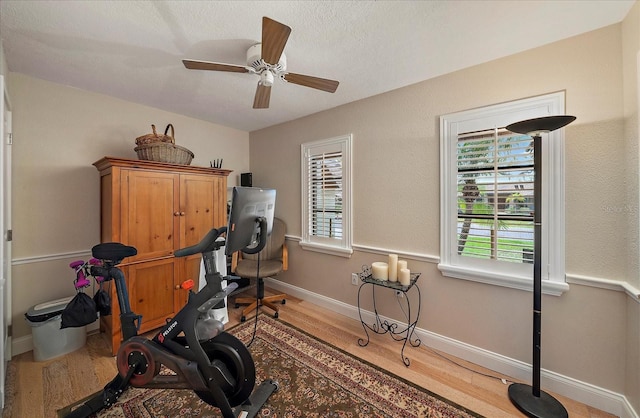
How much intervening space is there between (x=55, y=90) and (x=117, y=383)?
2.60 m

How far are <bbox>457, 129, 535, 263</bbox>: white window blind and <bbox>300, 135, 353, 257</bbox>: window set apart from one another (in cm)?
114

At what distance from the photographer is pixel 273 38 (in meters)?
1.29

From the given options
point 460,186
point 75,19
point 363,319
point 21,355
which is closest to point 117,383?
point 21,355

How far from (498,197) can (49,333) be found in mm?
3783

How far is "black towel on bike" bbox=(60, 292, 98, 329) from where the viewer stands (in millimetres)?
1659

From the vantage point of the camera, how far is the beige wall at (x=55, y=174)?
207 centimetres

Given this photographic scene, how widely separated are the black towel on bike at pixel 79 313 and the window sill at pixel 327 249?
204 cm

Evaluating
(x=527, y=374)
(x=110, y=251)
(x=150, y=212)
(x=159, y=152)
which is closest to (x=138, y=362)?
(x=110, y=251)

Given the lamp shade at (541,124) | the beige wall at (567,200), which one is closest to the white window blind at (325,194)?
the beige wall at (567,200)

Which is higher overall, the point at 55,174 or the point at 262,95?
the point at 262,95

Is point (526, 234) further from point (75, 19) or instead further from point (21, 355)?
point (21, 355)

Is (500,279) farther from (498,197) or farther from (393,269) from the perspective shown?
(393,269)

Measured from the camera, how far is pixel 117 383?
5.13 feet

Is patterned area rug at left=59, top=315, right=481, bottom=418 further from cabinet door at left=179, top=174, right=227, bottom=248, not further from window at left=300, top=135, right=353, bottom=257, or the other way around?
cabinet door at left=179, top=174, right=227, bottom=248
